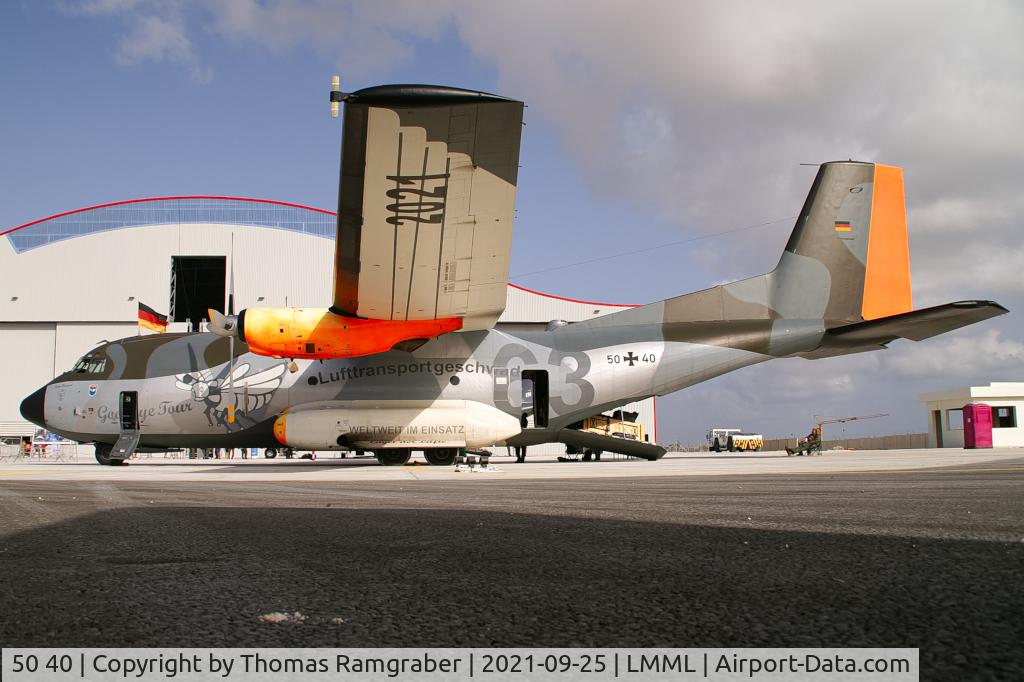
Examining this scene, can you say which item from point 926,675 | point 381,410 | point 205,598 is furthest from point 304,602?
point 381,410

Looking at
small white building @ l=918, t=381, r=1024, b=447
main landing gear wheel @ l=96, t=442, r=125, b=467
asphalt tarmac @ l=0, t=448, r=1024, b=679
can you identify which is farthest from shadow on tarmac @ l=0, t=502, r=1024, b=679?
small white building @ l=918, t=381, r=1024, b=447

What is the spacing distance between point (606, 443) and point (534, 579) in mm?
17735

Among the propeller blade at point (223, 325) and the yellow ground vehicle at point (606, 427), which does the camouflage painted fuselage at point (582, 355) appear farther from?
the yellow ground vehicle at point (606, 427)

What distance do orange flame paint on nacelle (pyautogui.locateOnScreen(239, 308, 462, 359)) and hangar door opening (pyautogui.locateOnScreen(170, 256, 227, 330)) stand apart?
21532 millimetres

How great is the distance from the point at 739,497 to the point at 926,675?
4950 millimetres

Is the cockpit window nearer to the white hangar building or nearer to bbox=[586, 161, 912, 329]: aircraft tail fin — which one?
bbox=[586, 161, 912, 329]: aircraft tail fin

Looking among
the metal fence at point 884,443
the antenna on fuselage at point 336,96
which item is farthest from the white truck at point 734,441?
the antenna on fuselage at point 336,96

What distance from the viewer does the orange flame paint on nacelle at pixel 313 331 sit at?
14.0 meters

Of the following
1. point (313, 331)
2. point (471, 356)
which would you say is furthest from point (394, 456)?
point (313, 331)

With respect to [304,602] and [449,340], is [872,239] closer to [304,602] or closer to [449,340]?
[449,340]

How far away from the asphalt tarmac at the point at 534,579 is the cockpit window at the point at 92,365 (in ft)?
45.9

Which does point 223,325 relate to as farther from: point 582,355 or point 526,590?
point 526,590

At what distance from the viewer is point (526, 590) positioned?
7.44 ft

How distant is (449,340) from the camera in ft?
53.4
